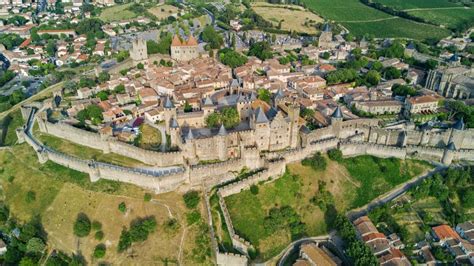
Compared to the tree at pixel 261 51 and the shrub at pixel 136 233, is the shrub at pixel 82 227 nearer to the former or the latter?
the shrub at pixel 136 233

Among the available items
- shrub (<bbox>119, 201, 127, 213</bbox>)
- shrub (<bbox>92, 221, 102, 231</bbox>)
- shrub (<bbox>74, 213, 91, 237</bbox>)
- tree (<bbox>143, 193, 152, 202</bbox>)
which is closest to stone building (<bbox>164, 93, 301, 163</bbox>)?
tree (<bbox>143, 193, 152, 202</bbox>)

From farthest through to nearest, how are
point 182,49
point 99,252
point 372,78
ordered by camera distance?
point 182,49, point 372,78, point 99,252

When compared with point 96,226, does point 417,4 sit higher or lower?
lower

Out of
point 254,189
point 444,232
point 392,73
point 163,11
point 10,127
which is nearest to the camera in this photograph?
point 444,232

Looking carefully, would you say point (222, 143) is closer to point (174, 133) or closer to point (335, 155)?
point (174, 133)

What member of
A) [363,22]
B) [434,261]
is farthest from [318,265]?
[363,22]

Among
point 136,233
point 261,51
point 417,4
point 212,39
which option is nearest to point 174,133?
point 136,233
